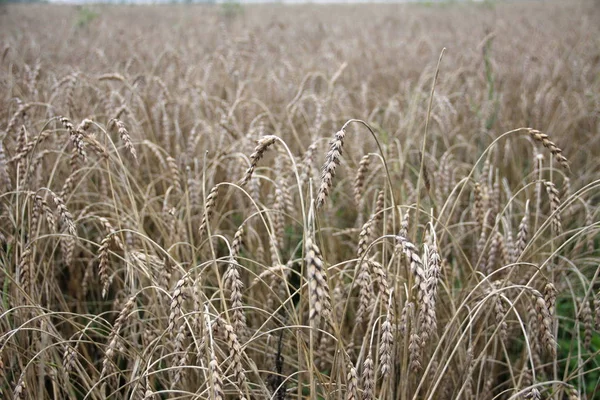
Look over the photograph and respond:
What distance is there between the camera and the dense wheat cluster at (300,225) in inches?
45.4

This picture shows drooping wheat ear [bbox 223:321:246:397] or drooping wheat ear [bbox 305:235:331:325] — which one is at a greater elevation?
drooping wheat ear [bbox 305:235:331:325]

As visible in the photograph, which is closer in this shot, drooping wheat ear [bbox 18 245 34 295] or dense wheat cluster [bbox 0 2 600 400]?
dense wheat cluster [bbox 0 2 600 400]

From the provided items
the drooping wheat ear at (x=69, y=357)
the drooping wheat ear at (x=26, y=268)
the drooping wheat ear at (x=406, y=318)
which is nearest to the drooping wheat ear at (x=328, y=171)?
the drooping wheat ear at (x=406, y=318)

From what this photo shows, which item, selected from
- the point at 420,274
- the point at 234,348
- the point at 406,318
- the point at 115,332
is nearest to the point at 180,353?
the point at 115,332

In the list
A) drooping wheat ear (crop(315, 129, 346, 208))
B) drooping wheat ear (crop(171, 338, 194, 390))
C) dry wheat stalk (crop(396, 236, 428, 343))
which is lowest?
drooping wheat ear (crop(171, 338, 194, 390))

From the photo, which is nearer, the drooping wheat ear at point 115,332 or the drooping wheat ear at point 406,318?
the drooping wheat ear at point 115,332

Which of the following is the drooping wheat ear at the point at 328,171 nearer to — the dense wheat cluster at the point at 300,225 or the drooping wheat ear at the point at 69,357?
the dense wheat cluster at the point at 300,225

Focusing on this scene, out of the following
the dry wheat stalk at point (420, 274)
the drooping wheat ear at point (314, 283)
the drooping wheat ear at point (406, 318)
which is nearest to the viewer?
the drooping wheat ear at point (314, 283)

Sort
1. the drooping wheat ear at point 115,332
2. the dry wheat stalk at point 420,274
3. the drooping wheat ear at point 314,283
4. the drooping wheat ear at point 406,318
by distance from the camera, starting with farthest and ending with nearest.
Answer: the drooping wheat ear at point 406,318 < the drooping wheat ear at point 115,332 < the dry wheat stalk at point 420,274 < the drooping wheat ear at point 314,283

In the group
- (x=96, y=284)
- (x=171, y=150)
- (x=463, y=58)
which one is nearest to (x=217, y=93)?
(x=171, y=150)

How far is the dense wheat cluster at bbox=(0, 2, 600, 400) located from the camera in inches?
45.4

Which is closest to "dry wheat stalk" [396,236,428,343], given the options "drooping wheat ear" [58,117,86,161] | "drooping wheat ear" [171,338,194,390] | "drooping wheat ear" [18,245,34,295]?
"drooping wheat ear" [171,338,194,390]

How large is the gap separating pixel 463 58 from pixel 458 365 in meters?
4.26

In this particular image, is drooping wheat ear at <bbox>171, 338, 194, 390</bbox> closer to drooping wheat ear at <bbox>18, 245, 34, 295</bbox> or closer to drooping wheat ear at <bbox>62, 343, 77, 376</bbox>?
drooping wheat ear at <bbox>62, 343, 77, 376</bbox>
